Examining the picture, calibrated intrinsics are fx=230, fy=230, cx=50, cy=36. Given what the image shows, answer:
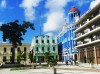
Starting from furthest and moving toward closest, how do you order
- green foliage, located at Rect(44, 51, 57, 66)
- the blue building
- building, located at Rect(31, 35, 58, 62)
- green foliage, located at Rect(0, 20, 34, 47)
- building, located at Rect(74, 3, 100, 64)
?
building, located at Rect(31, 35, 58, 62) → the blue building → green foliage, located at Rect(0, 20, 34, 47) → building, located at Rect(74, 3, 100, 64) → green foliage, located at Rect(44, 51, 57, 66)

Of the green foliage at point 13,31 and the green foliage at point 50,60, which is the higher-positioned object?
the green foliage at point 13,31

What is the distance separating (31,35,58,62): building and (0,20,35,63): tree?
91.3 feet

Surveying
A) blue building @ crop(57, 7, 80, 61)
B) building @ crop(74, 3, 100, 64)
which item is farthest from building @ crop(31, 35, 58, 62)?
building @ crop(74, 3, 100, 64)

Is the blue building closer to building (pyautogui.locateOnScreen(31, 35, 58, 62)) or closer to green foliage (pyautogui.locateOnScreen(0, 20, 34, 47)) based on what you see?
building (pyautogui.locateOnScreen(31, 35, 58, 62))

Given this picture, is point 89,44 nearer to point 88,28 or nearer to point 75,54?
point 88,28

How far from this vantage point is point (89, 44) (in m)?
58.8

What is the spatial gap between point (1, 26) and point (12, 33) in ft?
12.0

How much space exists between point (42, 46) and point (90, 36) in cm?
3849

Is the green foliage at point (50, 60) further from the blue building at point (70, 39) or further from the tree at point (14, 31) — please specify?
the blue building at point (70, 39)

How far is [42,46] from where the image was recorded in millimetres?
95375

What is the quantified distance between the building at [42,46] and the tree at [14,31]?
2782 cm

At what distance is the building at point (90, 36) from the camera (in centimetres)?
5396

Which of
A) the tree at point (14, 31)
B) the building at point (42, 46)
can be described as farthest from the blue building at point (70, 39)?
the tree at point (14, 31)

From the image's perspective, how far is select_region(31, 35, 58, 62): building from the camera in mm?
94500
